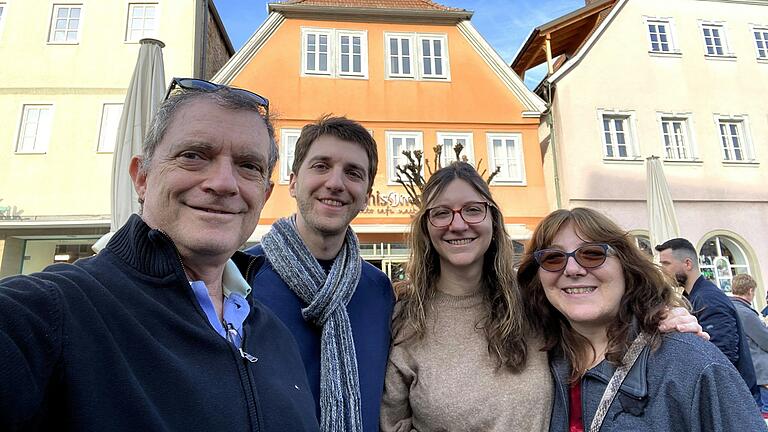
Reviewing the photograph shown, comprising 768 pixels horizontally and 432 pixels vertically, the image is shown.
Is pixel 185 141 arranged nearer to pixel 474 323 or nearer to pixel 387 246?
pixel 474 323

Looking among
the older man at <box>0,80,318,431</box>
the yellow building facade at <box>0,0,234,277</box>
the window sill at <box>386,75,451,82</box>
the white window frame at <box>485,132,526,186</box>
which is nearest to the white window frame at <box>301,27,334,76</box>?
the window sill at <box>386,75,451,82</box>

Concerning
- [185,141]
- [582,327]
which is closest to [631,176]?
[582,327]

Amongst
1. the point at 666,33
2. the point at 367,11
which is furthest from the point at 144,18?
the point at 666,33

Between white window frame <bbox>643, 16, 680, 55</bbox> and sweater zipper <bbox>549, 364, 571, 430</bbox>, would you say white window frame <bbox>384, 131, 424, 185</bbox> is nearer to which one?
white window frame <bbox>643, 16, 680, 55</bbox>

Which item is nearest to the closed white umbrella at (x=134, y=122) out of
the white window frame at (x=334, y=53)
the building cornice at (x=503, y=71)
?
the white window frame at (x=334, y=53)

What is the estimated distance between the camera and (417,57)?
1322cm

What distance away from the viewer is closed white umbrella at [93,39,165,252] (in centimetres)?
488

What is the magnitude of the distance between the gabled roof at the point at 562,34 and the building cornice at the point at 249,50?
749 centimetres

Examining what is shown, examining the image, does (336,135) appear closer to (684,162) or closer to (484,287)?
(484,287)

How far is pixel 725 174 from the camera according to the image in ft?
42.4

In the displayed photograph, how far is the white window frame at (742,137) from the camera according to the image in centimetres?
1312

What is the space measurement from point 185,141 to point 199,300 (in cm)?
46

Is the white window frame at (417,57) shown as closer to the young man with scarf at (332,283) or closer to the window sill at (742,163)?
the window sill at (742,163)

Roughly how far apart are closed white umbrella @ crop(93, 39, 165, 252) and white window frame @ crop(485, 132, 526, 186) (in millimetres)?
8759
